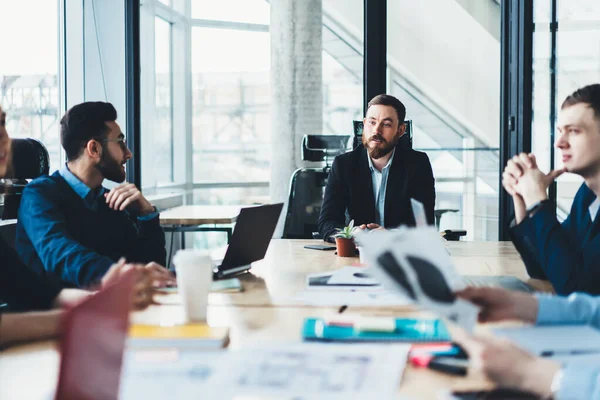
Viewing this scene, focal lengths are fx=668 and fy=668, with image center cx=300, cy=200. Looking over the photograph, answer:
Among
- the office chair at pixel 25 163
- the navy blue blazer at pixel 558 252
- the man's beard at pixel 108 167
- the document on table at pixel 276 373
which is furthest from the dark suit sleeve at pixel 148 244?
the document on table at pixel 276 373

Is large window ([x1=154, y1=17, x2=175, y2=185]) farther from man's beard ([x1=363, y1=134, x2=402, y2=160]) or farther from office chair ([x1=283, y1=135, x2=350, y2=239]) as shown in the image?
man's beard ([x1=363, y1=134, x2=402, y2=160])

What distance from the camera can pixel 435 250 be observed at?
1.01m

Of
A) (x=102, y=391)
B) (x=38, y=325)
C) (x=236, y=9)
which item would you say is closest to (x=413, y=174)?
(x=38, y=325)

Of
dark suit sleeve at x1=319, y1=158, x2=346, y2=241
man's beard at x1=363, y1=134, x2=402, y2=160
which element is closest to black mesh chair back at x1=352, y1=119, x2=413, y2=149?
man's beard at x1=363, y1=134, x2=402, y2=160

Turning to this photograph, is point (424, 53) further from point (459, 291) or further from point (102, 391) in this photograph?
point (102, 391)

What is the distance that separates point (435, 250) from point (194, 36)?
586 centimetres

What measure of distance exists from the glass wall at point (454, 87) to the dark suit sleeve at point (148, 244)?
9.60 feet

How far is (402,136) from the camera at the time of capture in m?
3.79

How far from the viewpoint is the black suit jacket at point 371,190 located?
341 cm

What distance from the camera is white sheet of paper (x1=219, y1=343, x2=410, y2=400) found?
3.22 feet

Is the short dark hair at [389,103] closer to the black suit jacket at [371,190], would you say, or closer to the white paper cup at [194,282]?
the black suit jacket at [371,190]

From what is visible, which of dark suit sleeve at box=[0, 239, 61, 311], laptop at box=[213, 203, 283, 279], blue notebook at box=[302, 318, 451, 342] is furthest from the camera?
laptop at box=[213, 203, 283, 279]

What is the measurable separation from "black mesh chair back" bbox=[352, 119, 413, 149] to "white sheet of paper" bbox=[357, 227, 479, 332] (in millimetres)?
2712

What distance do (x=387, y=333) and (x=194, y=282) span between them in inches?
17.5
